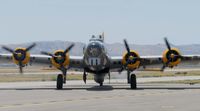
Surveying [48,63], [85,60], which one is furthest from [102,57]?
[48,63]

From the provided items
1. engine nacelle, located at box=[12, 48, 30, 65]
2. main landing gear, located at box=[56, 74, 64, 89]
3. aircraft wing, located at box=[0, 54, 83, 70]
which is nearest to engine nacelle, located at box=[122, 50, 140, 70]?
aircraft wing, located at box=[0, 54, 83, 70]

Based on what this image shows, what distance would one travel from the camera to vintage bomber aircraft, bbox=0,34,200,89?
37.0 m

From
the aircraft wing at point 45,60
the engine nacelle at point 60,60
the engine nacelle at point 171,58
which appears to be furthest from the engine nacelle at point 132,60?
the engine nacelle at point 60,60

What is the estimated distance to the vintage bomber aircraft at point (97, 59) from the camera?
1458 inches

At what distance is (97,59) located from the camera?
36906 mm

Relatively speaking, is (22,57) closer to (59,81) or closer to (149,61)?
(59,81)

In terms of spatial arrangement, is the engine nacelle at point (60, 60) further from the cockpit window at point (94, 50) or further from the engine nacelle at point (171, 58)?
the engine nacelle at point (171, 58)

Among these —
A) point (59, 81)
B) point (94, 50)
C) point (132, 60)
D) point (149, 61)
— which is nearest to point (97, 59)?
point (94, 50)

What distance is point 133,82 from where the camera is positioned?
124 feet

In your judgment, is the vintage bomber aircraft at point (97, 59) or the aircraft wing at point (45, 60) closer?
the vintage bomber aircraft at point (97, 59)

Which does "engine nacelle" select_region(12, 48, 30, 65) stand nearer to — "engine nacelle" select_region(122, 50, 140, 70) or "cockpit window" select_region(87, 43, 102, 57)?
"cockpit window" select_region(87, 43, 102, 57)
